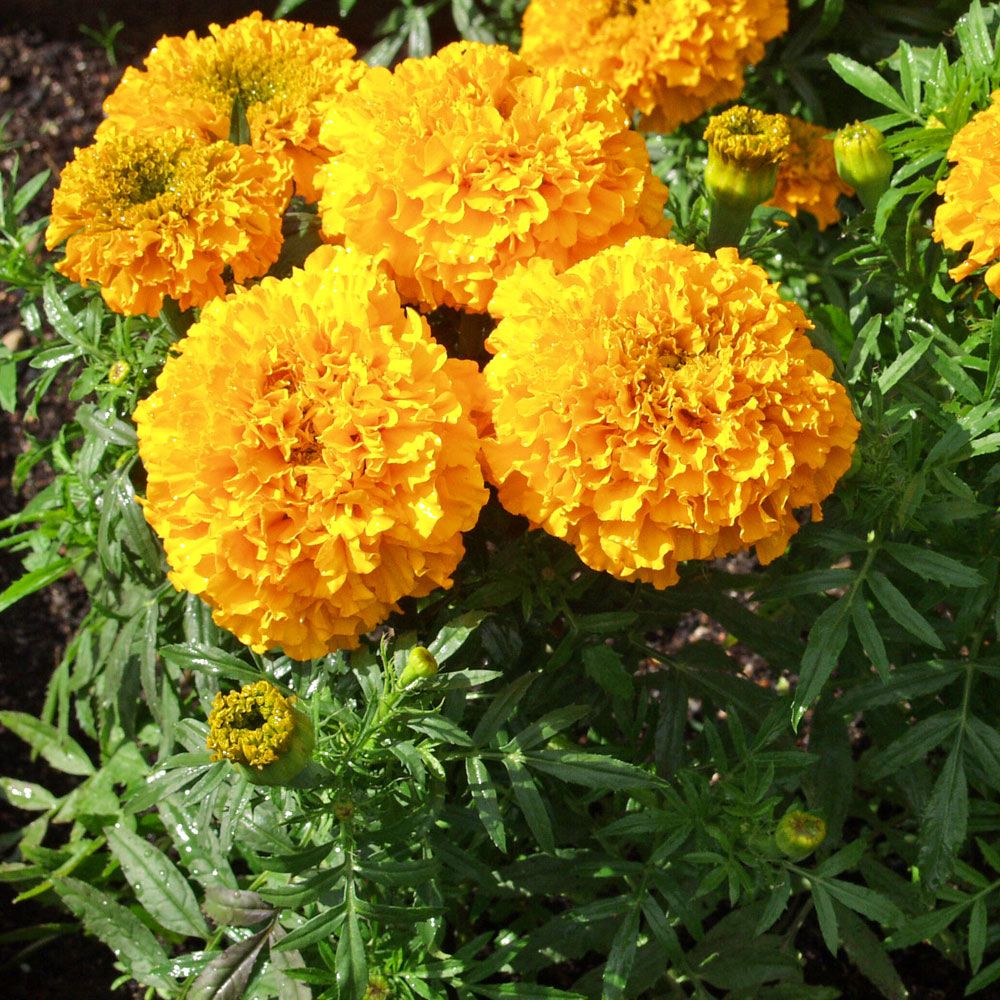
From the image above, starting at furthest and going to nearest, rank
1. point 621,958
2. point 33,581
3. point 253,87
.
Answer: point 33,581
point 253,87
point 621,958

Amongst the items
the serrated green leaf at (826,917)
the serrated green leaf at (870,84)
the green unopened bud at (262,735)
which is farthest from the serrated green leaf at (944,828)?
the serrated green leaf at (870,84)

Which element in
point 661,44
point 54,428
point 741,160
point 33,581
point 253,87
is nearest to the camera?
point 741,160

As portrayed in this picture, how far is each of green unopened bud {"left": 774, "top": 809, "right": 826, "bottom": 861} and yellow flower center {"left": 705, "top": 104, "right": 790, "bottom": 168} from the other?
3.02 feet

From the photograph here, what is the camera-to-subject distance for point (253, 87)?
6.65ft

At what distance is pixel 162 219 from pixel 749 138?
86 cm

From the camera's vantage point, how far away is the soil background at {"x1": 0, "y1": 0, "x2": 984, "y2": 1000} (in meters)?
2.59

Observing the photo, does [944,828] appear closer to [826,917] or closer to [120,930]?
[826,917]

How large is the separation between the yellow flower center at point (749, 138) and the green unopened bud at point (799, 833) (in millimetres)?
920

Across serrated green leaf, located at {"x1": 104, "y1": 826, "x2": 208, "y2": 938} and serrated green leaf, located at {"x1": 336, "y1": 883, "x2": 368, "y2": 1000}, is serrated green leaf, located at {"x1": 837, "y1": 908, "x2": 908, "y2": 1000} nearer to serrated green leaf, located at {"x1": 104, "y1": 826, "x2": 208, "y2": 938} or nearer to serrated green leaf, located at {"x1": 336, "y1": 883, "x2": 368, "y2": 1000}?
serrated green leaf, located at {"x1": 336, "y1": 883, "x2": 368, "y2": 1000}

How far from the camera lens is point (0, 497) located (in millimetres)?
3531

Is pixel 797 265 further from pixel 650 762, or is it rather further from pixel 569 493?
pixel 569 493

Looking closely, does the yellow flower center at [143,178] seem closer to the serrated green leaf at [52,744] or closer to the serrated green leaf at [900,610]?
the serrated green leaf at [900,610]

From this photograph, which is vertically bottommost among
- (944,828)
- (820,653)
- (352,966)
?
(944,828)

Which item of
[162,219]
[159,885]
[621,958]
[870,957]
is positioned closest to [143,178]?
[162,219]
